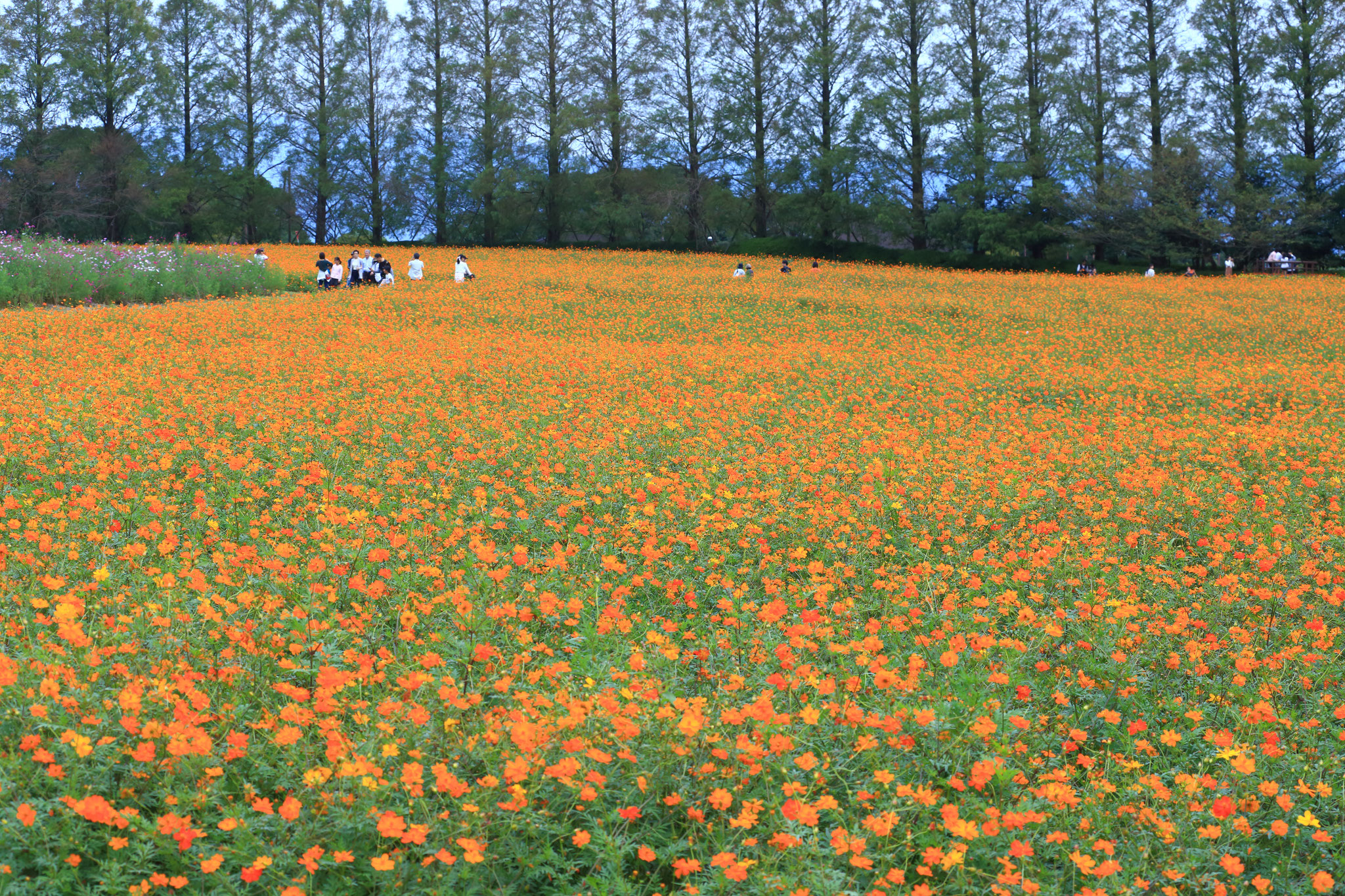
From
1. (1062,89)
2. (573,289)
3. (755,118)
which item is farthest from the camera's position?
(755,118)

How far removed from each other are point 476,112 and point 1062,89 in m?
24.9

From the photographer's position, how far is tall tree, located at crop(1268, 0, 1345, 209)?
1535 inches

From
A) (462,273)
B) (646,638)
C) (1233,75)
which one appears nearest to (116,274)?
(462,273)

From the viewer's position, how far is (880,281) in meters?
29.9

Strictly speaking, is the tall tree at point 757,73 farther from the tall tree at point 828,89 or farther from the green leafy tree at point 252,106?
the green leafy tree at point 252,106

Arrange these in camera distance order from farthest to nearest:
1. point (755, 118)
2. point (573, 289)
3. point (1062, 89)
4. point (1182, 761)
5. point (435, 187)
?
point (435, 187), point (755, 118), point (1062, 89), point (573, 289), point (1182, 761)

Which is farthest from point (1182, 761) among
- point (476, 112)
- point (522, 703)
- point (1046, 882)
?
point (476, 112)

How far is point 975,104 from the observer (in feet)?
133

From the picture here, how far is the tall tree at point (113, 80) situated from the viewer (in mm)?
42500

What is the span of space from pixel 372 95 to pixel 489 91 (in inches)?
237

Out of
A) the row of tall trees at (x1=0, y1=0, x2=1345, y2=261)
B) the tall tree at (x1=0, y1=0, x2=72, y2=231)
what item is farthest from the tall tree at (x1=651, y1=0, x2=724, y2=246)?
the tall tree at (x1=0, y1=0, x2=72, y2=231)

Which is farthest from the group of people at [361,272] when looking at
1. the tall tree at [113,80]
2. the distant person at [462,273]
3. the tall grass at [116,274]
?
the tall tree at [113,80]

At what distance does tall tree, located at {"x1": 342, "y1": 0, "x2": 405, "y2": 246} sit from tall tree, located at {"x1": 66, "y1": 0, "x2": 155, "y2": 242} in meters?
8.60

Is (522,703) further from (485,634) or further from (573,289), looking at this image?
(573,289)
